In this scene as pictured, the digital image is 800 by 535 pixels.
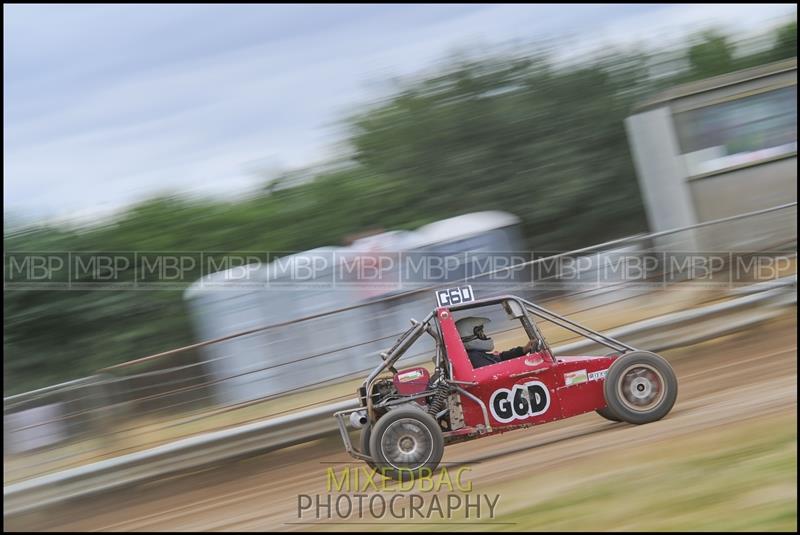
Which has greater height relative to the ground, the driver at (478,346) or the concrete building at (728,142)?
the concrete building at (728,142)

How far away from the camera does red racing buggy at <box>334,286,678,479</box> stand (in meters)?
6.36

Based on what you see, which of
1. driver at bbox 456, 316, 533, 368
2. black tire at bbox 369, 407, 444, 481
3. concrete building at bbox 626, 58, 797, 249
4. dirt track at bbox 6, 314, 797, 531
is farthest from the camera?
concrete building at bbox 626, 58, 797, 249

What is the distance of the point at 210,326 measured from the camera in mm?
10789

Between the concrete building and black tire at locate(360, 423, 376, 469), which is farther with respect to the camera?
the concrete building

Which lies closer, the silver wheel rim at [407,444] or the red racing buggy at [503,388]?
the silver wheel rim at [407,444]

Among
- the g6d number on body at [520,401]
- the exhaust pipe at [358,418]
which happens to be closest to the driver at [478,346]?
the g6d number on body at [520,401]

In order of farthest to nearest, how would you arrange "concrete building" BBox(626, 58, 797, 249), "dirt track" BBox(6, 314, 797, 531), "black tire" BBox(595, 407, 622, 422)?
1. "concrete building" BBox(626, 58, 797, 249)
2. "black tire" BBox(595, 407, 622, 422)
3. "dirt track" BBox(6, 314, 797, 531)

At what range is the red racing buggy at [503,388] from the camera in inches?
250

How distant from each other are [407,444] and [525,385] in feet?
3.21

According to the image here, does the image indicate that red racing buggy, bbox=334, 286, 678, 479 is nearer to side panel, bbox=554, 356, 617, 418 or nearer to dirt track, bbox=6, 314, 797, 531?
side panel, bbox=554, 356, 617, 418

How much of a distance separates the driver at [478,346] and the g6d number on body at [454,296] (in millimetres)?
154

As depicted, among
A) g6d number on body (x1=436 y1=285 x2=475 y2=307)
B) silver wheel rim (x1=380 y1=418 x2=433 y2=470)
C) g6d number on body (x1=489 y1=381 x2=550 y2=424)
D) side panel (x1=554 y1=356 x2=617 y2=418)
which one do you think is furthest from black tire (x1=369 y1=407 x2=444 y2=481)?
side panel (x1=554 y1=356 x2=617 y2=418)

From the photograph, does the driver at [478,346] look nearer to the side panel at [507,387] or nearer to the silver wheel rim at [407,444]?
the side panel at [507,387]

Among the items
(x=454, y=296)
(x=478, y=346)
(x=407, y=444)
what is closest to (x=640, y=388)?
(x=478, y=346)
